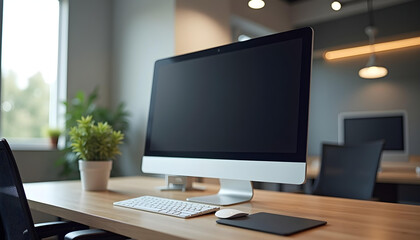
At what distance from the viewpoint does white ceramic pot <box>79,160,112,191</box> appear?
1.48m

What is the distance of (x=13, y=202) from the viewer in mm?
930

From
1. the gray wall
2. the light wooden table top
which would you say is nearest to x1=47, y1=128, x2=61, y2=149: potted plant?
the light wooden table top

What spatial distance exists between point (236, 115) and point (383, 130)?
2411 millimetres

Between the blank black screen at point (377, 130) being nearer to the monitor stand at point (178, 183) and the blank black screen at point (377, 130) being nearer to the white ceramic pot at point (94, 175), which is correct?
the monitor stand at point (178, 183)

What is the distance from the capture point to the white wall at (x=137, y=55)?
10.0 feet

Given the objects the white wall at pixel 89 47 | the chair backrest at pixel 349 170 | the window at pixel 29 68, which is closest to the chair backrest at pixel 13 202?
the chair backrest at pixel 349 170

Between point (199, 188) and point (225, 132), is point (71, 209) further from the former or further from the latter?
point (199, 188)

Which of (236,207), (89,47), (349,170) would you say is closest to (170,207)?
(236,207)

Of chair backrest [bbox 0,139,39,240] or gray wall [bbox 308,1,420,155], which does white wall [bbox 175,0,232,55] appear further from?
chair backrest [bbox 0,139,39,240]

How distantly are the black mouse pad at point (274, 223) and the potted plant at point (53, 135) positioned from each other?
243 cm

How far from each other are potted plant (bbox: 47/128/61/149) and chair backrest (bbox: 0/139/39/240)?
205 cm

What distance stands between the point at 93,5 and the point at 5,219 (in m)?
2.73

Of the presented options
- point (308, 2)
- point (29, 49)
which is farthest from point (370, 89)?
point (29, 49)

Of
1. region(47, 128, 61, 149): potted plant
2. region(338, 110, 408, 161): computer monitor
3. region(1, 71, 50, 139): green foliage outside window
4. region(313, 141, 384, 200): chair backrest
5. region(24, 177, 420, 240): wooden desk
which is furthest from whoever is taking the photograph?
region(338, 110, 408, 161): computer monitor
